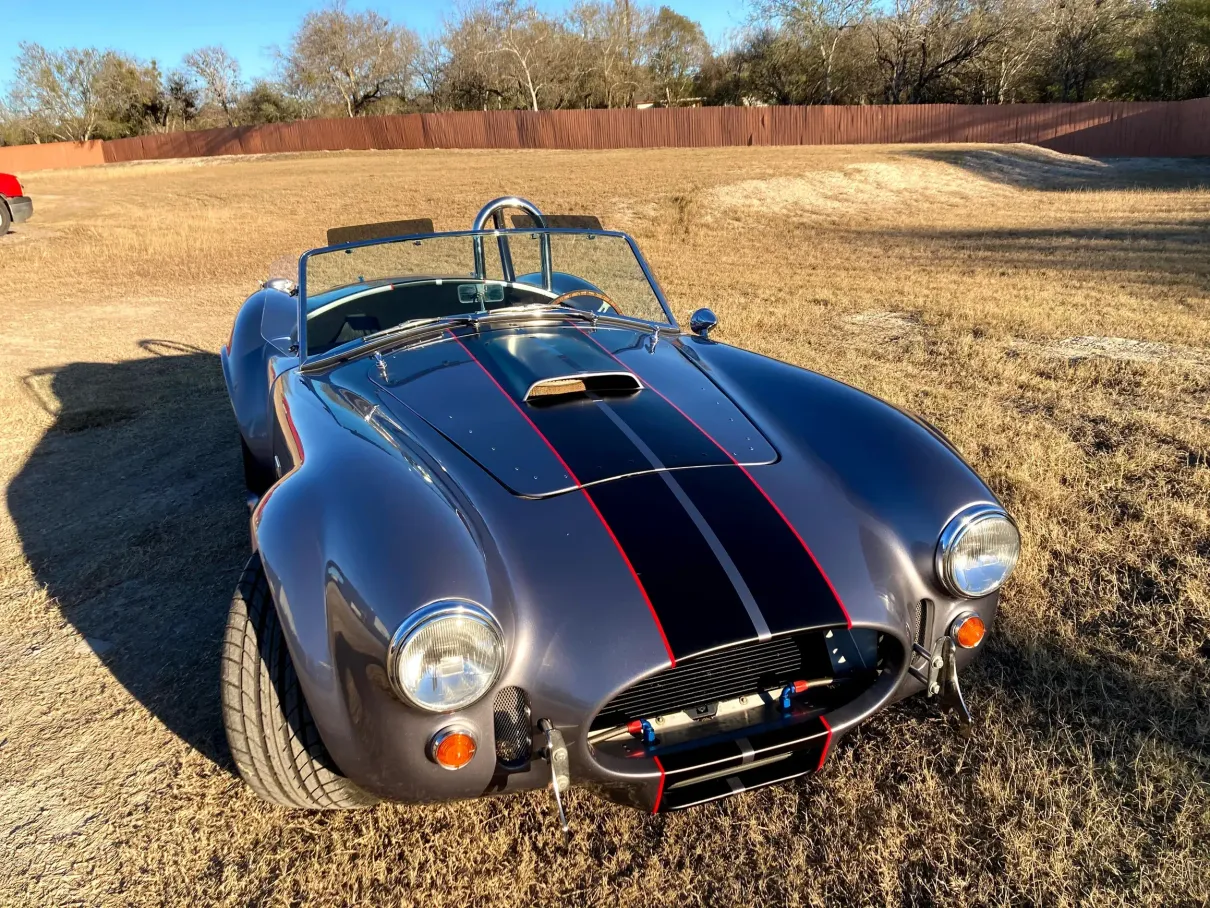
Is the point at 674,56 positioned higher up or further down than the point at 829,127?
higher up

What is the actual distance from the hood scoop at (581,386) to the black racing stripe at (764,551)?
0.57 m

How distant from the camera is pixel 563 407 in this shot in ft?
8.58

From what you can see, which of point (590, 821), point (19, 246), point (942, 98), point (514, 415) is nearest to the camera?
point (590, 821)

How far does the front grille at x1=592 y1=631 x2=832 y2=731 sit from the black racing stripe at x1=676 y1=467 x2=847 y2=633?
0.07 m

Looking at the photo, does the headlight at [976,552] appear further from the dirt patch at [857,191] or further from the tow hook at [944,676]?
the dirt patch at [857,191]

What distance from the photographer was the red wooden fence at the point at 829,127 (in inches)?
1227

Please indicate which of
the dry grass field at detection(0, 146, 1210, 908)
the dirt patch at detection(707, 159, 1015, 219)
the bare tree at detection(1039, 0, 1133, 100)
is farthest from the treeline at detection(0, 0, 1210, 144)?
the dry grass field at detection(0, 146, 1210, 908)

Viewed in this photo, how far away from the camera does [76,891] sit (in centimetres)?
197

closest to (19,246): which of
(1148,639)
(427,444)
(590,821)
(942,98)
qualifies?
(427,444)

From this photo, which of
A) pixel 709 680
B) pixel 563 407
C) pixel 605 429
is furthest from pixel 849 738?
pixel 563 407

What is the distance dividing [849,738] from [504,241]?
8.44 feet

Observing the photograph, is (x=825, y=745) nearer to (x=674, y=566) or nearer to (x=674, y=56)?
(x=674, y=566)

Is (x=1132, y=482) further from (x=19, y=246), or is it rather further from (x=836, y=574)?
(x=19, y=246)

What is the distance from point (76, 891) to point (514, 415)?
1708 mm
